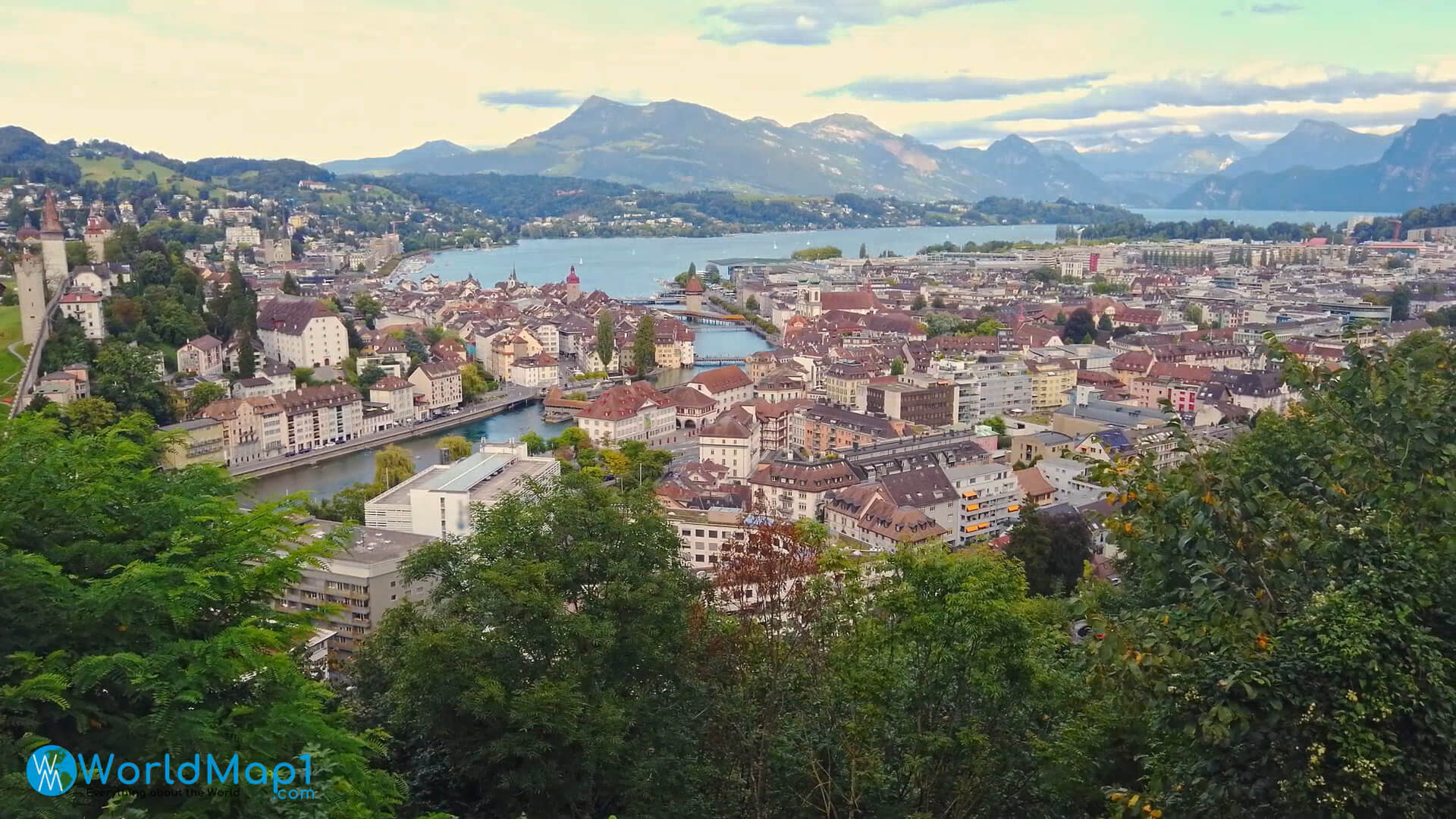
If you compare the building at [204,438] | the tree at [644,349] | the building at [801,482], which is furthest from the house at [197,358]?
the building at [801,482]

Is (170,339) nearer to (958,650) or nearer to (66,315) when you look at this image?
(66,315)

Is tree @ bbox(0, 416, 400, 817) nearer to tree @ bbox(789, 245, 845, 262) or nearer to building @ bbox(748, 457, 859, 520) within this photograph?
building @ bbox(748, 457, 859, 520)

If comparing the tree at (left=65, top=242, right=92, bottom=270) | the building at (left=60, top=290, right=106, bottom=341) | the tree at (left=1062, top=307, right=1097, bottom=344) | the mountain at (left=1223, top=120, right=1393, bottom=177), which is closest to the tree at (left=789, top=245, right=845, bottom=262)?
the tree at (left=1062, top=307, right=1097, bottom=344)

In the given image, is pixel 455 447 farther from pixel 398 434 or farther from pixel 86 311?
pixel 86 311

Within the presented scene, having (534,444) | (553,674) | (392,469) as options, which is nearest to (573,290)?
(534,444)

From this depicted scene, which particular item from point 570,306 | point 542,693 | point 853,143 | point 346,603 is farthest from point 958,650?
point 853,143

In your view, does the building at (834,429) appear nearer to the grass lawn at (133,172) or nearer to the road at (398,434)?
the road at (398,434)
